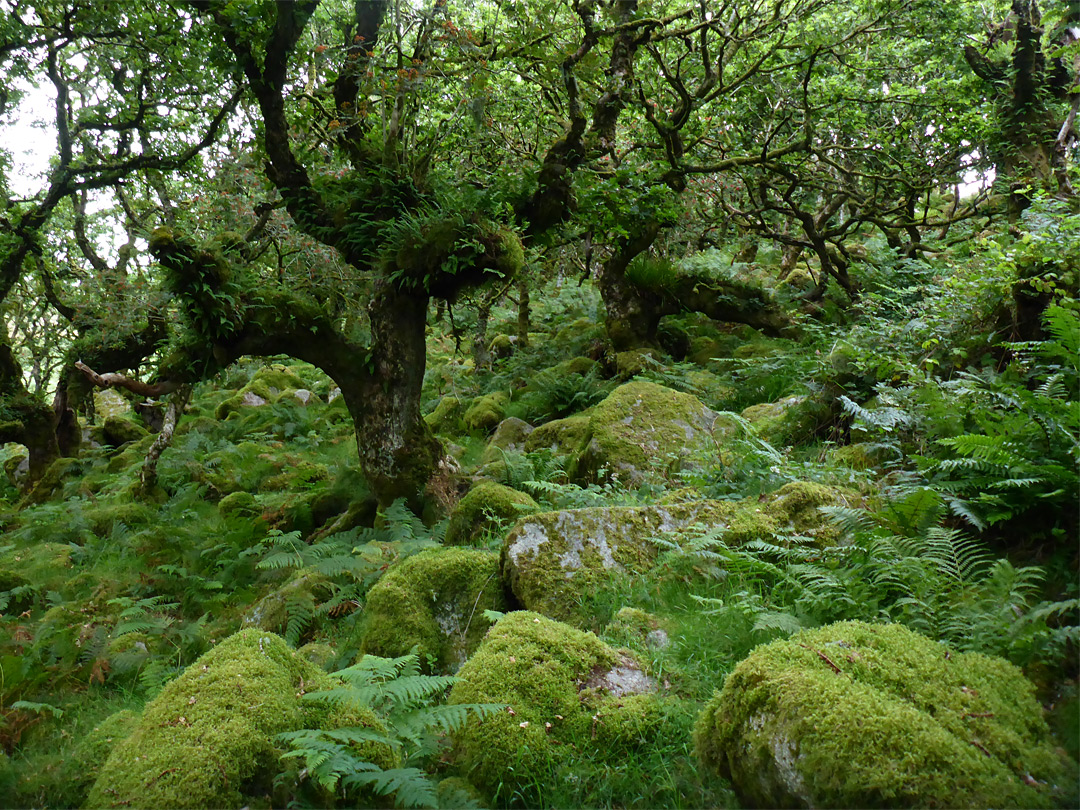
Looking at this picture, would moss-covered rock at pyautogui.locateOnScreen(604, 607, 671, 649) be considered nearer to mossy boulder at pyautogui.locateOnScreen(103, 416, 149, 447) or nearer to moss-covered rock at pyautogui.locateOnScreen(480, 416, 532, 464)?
moss-covered rock at pyautogui.locateOnScreen(480, 416, 532, 464)

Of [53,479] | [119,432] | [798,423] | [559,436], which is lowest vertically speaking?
[798,423]

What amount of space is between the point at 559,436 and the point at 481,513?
295 cm

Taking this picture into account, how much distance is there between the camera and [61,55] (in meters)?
11.3

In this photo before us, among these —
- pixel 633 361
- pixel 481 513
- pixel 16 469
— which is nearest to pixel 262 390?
pixel 16 469

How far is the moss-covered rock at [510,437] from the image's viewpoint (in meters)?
9.55

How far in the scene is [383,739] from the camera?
2.33 meters

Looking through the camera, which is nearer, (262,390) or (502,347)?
(502,347)

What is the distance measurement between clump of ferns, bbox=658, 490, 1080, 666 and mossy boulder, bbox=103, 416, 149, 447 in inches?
624

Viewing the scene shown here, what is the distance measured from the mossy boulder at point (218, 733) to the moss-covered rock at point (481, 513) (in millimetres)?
2947

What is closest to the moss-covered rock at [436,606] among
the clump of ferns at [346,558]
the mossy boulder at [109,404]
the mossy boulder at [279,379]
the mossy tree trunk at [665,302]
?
the clump of ferns at [346,558]

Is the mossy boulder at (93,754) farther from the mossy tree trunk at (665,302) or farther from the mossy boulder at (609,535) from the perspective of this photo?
the mossy tree trunk at (665,302)

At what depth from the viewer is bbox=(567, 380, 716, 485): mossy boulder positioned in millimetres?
6691

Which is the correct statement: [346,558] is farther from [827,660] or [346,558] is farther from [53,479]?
[53,479]

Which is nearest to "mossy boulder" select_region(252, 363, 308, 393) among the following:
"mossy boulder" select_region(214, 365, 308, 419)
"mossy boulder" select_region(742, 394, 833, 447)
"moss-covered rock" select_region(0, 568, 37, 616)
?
"mossy boulder" select_region(214, 365, 308, 419)
